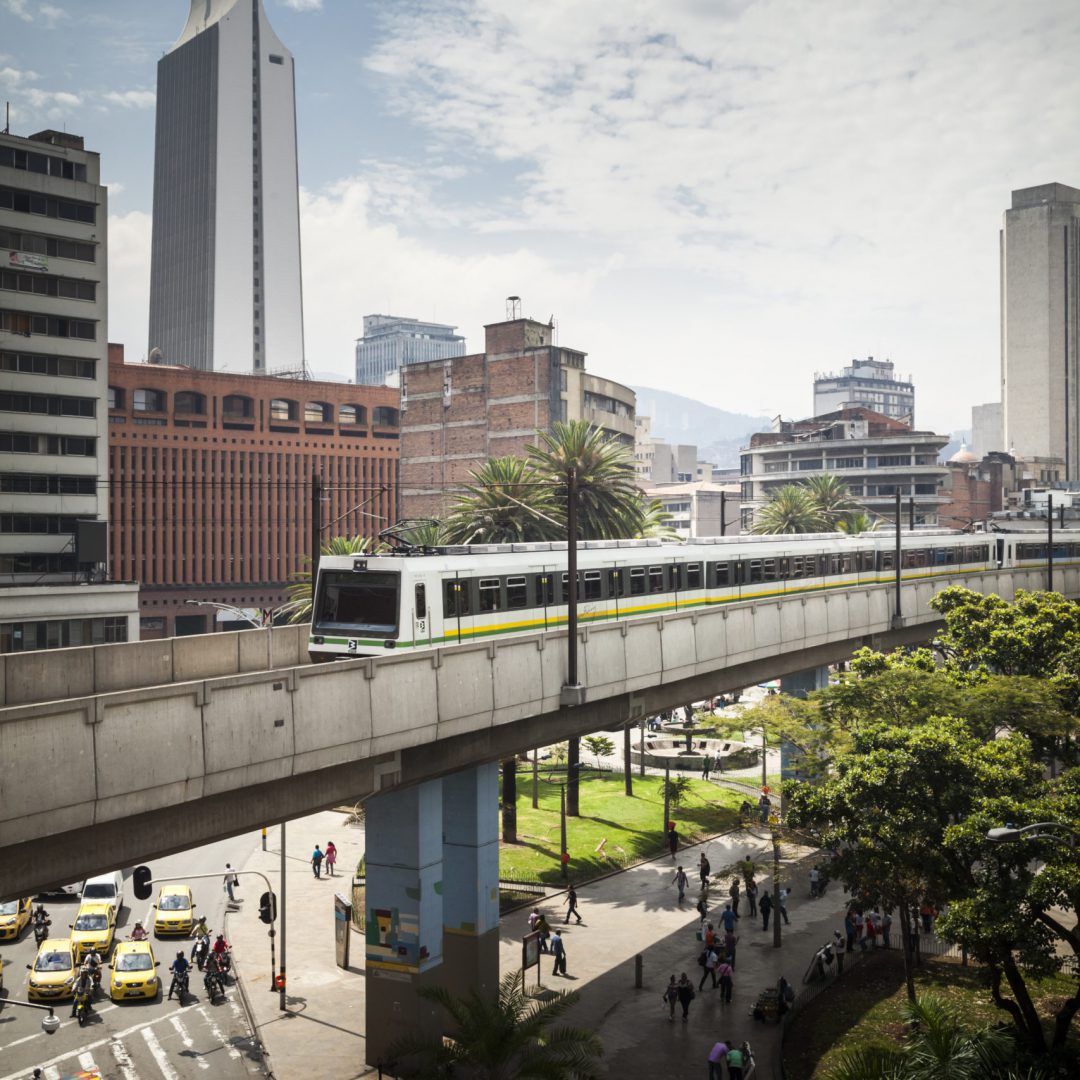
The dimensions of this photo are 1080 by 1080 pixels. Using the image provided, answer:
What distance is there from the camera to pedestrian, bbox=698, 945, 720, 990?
34.7m

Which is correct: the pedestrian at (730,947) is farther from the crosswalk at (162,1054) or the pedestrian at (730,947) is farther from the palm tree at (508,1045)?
the crosswalk at (162,1054)

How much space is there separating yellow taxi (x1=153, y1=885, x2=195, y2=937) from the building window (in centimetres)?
7917

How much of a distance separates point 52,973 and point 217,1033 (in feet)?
20.5

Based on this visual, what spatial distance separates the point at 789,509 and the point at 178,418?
6119 cm

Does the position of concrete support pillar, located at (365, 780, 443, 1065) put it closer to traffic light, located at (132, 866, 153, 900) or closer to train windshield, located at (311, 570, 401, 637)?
train windshield, located at (311, 570, 401, 637)

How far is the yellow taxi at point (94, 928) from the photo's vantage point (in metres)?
Answer: 36.8

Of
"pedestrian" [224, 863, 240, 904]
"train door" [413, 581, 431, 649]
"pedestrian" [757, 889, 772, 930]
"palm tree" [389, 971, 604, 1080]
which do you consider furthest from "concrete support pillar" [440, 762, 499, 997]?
"pedestrian" [224, 863, 240, 904]

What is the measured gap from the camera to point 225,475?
382 ft

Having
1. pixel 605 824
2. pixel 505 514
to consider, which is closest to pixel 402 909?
pixel 605 824

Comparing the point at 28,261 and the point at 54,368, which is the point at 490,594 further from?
the point at 28,261

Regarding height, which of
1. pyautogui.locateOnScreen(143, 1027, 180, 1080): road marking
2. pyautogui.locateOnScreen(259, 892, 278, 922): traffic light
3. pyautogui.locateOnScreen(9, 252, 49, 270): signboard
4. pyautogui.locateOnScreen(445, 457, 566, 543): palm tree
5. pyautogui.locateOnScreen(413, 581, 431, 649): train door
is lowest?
pyautogui.locateOnScreen(143, 1027, 180, 1080): road marking

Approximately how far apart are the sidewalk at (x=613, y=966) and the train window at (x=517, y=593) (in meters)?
11.9

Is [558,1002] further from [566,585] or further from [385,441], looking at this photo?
[385,441]

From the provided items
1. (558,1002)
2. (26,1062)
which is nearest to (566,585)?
(558,1002)
